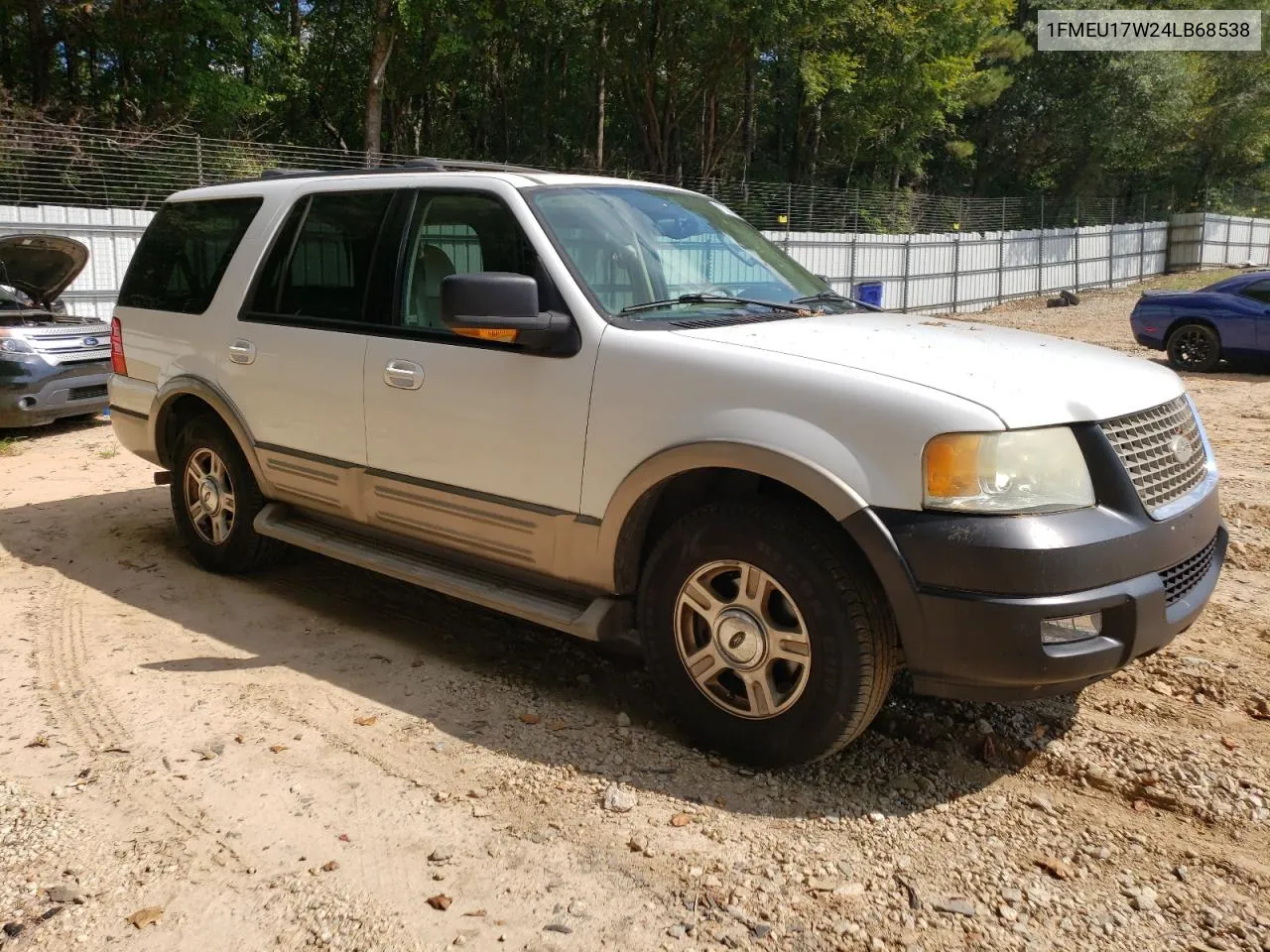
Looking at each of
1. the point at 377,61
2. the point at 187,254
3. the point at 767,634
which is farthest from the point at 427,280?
the point at 377,61

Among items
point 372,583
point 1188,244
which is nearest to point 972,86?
point 1188,244

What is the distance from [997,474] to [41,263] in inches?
379

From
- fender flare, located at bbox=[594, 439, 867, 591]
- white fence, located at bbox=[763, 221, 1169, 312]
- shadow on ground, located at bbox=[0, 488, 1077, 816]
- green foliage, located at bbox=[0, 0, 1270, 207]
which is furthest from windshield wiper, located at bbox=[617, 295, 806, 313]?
green foliage, located at bbox=[0, 0, 1270, 207]

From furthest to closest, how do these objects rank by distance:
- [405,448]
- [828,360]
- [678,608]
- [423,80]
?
[423,80], [405,448], [678,608], [828,360]

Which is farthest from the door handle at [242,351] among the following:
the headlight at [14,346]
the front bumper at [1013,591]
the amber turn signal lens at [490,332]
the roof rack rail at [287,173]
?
the headlight at [14,346]

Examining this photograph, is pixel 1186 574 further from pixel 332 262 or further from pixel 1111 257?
pixel 1111 257

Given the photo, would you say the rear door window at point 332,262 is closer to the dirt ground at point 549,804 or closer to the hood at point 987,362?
the dirt ground at point 549,804

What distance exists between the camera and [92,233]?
13.9 m

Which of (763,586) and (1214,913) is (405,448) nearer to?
(763,586)

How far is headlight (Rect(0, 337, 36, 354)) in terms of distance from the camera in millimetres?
9484

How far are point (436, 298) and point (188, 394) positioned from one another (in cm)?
188

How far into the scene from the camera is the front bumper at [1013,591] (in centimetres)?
292

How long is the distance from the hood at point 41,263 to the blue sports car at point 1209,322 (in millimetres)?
12373

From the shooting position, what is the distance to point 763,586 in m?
3.29
